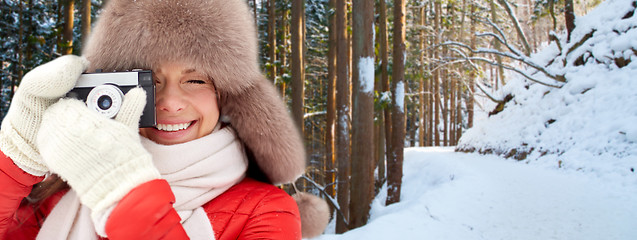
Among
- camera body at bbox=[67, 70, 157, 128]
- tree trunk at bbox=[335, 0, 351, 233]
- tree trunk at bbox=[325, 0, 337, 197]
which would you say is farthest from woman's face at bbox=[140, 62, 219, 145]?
tree trunk at bbox=[325, 0, 337, 197]

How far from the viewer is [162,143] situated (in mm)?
1479

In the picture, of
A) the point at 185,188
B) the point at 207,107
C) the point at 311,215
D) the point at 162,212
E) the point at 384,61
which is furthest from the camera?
the point at 384,61

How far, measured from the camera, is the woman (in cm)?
102

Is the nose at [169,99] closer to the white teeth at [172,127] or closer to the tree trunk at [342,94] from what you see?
the white teeth at [172,127]

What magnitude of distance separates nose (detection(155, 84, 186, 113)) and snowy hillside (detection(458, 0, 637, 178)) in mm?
6310

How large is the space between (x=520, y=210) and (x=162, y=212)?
638 centimetres

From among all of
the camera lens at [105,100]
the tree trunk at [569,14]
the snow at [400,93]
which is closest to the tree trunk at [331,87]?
the snow at [400,93]

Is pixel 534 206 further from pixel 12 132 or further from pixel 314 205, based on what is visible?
pixel 12 132

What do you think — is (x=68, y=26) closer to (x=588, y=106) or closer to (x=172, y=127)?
(x=172, y=127)

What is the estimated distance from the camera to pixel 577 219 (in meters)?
4.99

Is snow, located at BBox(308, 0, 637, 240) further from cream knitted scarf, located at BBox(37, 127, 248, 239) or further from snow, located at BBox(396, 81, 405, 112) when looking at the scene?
cream knitted scarf, located at BBox(37, 127, 248, 239)

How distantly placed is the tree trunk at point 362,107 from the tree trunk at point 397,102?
1.40 metres

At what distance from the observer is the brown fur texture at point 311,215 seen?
189 cm

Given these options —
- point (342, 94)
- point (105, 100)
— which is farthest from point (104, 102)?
point (342, 94)
